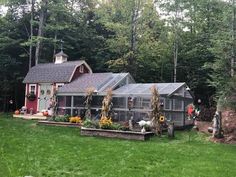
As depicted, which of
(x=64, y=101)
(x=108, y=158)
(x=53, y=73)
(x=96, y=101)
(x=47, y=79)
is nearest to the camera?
(x=108, y=158)

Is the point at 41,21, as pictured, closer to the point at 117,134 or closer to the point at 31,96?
the point at 31,96

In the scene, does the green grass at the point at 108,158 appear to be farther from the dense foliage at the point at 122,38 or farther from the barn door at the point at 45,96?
the dense foliage at the point at 122,38

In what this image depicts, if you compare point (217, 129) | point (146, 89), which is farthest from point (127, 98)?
point (217, 129)

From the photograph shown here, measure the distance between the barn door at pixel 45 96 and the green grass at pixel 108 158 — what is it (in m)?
Result: 12.9

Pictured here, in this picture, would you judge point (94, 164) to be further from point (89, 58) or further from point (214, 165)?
point (89, 58)

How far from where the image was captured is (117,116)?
62.3 ft

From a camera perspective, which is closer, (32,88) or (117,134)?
(117,134)

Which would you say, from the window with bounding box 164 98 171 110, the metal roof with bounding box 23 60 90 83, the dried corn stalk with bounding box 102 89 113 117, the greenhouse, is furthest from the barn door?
the window with bounding box 164 98 171 110

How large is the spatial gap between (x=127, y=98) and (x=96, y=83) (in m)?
3.66

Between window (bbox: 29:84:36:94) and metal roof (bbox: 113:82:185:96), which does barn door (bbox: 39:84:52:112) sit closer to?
window (bbox: 29:84:36:94)

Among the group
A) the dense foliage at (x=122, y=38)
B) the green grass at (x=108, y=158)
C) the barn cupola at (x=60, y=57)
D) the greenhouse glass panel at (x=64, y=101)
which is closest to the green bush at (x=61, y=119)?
the greenhouse glass panel at (x=64, y=101)

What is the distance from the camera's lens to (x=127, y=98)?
18.8 metres

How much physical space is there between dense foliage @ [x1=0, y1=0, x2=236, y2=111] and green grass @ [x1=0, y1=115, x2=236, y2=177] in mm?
15642

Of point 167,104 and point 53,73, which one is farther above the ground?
point 53,73
